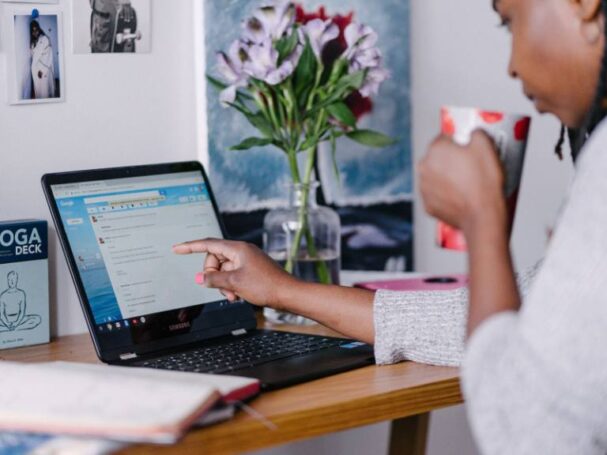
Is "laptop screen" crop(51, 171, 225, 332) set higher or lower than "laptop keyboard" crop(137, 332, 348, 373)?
higher

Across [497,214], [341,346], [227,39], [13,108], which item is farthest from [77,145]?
[497,214]

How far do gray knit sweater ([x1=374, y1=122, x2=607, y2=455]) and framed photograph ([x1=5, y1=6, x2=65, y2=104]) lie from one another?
0.82 m

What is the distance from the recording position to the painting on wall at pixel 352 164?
69.9 inches

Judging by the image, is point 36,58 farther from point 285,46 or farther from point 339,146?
point 339,146

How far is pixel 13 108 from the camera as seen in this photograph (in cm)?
158

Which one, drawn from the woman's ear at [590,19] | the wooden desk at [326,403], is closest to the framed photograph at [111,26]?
the wooden desk at [326,403]

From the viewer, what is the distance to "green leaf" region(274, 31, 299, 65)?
5.47 feet

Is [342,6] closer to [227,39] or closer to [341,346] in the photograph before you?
[227,39]

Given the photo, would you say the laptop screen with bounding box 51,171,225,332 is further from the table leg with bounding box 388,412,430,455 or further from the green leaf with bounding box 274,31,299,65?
the table leg with bounding box 388,412,430,455

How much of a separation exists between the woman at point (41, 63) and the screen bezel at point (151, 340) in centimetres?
16

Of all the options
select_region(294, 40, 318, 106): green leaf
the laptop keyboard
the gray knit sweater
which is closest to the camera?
the gray knit sweater

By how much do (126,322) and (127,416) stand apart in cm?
47

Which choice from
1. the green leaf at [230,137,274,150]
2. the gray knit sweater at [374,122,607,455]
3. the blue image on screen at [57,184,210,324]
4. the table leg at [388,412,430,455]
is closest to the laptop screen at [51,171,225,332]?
the blue image on screen at [57,184,210,324]

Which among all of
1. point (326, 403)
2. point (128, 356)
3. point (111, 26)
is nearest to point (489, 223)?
point (326, 403)
